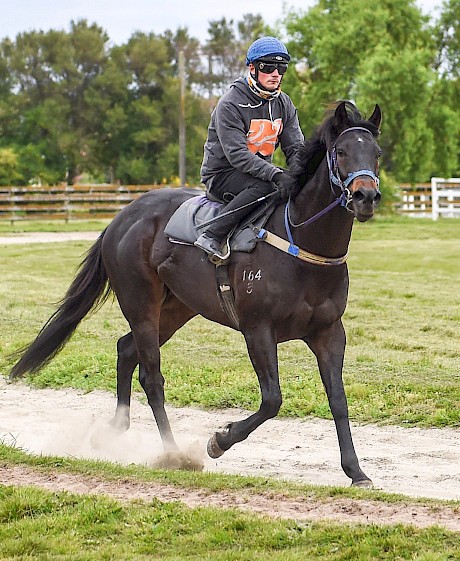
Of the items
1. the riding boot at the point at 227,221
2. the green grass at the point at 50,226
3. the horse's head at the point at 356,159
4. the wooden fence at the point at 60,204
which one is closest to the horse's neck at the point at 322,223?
the horse's head at the point at 356,159

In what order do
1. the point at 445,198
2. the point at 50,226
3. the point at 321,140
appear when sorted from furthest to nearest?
the point at 445,198 → the point at 50,226 → the point at 321,140

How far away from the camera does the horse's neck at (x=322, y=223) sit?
6602 mm

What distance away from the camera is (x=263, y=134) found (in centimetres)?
722

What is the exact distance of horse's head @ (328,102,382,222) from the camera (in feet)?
19.5

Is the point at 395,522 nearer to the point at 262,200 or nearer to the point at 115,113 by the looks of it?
the point at 262,200

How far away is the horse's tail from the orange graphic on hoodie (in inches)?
79.9

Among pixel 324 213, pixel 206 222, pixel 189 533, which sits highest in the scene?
pixel 324 213

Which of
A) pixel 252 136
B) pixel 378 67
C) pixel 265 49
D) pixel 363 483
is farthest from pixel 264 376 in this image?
pixel 378 67

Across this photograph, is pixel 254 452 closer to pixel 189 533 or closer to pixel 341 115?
pixel 189 533

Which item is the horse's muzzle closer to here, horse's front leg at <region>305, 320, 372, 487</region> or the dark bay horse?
the dark bay horse

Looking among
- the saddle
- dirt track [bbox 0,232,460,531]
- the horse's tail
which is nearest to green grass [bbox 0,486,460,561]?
dirt track [bbox 0,232,460,531]

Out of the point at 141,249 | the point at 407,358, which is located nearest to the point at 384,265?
the point at 407,358

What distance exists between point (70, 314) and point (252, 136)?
257cm

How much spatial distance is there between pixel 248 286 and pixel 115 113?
2076 inches
